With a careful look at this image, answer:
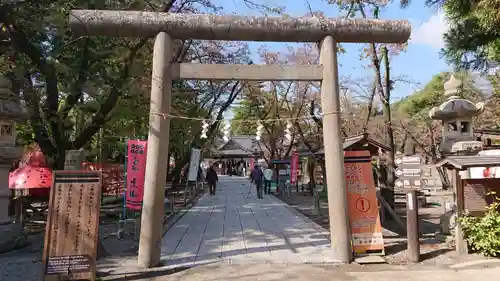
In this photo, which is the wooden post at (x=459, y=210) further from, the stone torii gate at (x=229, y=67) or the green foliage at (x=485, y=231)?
the stone torii gate at (x=229, y=67)

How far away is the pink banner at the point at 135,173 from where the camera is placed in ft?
31.7

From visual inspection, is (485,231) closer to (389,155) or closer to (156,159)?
(389,155)

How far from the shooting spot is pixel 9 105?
9766 millimetres

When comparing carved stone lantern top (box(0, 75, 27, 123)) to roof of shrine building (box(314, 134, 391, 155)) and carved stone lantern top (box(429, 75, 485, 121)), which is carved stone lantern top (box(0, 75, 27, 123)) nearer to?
roof of shrine building (box(314, 134, 391, 155))

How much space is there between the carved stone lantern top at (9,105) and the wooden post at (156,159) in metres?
4.29

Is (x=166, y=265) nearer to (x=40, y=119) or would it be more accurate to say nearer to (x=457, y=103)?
(x=40, y=119)

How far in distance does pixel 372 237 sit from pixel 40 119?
843 centimetres

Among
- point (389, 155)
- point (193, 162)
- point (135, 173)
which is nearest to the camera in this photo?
point (135, 173)

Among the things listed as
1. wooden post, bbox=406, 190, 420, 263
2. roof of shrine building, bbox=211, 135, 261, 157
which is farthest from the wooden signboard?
roof of shrine building, bbox=211, 135, 261, 157

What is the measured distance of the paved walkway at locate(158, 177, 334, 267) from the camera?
8.25 m

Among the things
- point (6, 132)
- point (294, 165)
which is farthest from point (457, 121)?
point (294, 165)

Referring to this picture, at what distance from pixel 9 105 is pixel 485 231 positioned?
36.2ft

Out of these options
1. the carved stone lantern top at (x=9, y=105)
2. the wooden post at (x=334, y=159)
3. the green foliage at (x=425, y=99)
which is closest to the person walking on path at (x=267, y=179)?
the green foliage at (x=425, y=99)

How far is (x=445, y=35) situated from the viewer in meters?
10.5
